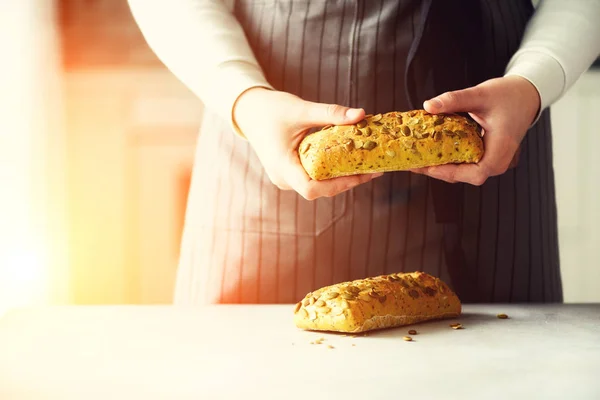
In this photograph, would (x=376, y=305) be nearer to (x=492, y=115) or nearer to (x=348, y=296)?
(x=348, y=296)

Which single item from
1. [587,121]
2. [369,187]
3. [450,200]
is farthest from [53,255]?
[587,121]

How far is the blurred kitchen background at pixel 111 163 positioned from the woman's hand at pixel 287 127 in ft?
1.77

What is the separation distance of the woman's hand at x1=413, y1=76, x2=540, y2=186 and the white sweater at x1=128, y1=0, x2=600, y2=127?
5 cm

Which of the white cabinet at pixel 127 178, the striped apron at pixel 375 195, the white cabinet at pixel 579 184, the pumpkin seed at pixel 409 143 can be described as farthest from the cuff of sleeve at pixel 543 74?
the white cabinet at pixel 127 178

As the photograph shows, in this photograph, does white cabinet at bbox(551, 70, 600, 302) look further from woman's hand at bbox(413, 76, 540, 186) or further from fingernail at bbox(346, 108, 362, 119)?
fingernail at bbox(346, 108, 362, 119)

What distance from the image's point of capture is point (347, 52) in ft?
3.80

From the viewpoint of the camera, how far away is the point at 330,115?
930 mm

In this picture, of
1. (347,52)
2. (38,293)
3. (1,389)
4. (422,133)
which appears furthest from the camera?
(38,293)

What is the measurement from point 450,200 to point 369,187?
0.13 metres

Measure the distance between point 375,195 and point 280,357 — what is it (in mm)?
423

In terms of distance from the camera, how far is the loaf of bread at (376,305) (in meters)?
0.89

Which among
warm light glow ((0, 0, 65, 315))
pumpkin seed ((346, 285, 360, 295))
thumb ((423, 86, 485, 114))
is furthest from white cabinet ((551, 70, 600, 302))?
warm light glow ((0, 0, 65, 315))

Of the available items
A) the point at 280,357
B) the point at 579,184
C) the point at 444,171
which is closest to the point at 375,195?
the point at 444,171

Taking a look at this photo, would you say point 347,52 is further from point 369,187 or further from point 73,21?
point 73,21
